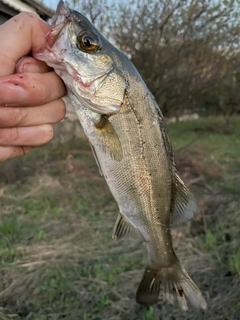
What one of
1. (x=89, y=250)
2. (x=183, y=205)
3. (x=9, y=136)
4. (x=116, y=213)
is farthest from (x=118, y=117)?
(x=116, y=213)

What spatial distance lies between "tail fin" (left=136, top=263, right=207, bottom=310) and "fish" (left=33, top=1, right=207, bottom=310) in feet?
1.23

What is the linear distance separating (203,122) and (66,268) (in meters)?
14.0

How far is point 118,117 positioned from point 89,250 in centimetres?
283

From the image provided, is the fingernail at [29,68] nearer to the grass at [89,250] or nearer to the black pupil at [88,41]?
the black pupil at [88,41]

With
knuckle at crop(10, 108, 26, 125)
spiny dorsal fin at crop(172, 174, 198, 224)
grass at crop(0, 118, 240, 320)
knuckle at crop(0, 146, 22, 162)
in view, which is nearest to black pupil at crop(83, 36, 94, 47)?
knuckle at crop(10, 108, 26, 125)

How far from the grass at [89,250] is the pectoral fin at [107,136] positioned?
1945mm

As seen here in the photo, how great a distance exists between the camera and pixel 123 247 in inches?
173

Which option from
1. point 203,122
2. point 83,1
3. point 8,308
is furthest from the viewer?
point 203,122

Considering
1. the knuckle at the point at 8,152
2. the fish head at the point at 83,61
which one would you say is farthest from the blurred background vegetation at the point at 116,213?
the fish head at the point at 83,61

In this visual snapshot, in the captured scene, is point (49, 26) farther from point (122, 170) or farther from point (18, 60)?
point (122, 170)

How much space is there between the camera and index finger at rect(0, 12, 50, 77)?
5.47 feet

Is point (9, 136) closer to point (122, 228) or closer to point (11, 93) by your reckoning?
point (11, 93)

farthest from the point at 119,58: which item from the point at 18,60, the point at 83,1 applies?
the point at 83,1

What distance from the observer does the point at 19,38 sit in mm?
1668
